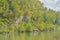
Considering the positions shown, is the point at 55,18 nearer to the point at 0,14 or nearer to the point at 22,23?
the point at 22,23

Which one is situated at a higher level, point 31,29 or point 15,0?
point 15,0

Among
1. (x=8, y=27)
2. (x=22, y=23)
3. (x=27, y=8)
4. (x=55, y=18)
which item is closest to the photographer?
(x=8, y=27)

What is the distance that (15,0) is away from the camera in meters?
59.4

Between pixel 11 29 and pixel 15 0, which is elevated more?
pixel 15 0

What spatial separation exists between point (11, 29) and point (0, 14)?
4748 millimetres

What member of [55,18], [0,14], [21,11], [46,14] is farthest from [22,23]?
[55,18]

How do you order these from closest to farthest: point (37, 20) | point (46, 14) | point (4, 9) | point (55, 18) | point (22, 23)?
1. point (4, 9)
2. point (22, 23)
3. point (37, 20)
4. point (46, 14)
5. point (55, 18)

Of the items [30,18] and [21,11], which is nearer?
[21,11]

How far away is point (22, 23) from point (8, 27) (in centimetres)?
825

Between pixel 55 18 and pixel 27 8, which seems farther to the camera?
pixel 55 18

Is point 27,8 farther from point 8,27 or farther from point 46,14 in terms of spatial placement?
point 46,14

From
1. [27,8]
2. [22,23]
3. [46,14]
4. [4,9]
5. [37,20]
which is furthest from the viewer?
[46,14]

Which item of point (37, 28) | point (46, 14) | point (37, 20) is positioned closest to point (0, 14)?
point (37, 28)

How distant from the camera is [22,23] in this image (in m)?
59.7
